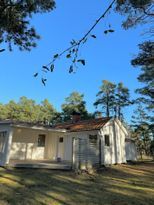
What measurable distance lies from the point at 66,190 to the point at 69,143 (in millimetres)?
9585

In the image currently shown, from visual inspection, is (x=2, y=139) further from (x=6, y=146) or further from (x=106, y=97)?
(x=106, y=97)

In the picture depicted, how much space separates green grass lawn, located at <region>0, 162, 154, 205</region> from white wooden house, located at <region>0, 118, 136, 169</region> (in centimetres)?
329

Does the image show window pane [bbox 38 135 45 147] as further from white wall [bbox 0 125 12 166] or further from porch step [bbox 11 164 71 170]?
porch step [bbox 11 164 71 170]

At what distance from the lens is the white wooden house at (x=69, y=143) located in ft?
54.0

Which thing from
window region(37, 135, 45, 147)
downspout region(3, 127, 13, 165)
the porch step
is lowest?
the porch step

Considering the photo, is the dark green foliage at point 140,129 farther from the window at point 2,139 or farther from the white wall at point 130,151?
the window at point 2,139

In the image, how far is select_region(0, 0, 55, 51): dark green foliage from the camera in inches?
336

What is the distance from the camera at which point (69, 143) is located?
19.4 metres

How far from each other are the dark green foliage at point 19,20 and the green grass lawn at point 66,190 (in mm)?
5964

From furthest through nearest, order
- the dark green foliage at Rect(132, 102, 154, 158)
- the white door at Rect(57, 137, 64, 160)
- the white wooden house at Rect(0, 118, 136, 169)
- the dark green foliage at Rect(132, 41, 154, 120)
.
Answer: the dark green foliage at Rect(132, 102, 154, 158) → the white door at Rect(57, 137, 64, 160) → the white wooden house at Rect(0, 118, 136, 169) → the dark green foliage at Rect(132, 41, 154, 120)

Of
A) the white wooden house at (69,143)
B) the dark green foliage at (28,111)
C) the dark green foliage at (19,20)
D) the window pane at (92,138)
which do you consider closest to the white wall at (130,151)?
the white wooden house at (69,143)

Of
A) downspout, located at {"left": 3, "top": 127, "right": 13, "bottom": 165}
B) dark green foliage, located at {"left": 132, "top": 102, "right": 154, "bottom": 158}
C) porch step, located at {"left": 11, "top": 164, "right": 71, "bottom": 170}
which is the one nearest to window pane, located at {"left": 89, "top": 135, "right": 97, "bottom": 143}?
porch step, located at {"left": 11, "top": 164, "right": 71, "bottom": 170}

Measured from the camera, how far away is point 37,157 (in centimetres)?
1950

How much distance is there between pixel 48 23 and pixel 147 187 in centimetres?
895
